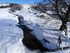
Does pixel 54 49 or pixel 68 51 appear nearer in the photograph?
pixel 68 51

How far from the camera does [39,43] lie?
62.5 feet

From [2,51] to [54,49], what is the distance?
4.26 metres

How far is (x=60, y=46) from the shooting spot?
17.5 m

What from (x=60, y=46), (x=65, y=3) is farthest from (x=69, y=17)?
(x=60, y=46)

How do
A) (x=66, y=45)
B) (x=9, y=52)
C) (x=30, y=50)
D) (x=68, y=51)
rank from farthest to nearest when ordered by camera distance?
(x=66, y=45)
(x=30, y=50)
(x=68, y=51)
(x=9, y=52)

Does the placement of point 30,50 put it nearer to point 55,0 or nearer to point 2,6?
point 55,0

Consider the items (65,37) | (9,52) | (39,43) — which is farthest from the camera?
(65,37)

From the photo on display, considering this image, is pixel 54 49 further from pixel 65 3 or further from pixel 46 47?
pixel 65 3

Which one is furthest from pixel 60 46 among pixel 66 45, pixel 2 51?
pixel 2 51

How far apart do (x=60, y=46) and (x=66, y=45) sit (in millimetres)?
629

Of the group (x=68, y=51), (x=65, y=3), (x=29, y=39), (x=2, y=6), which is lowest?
(x=2, y=6)

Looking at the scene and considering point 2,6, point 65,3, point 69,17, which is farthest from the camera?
point 2,6

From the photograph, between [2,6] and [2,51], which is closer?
[2,51]

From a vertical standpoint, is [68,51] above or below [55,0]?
below
